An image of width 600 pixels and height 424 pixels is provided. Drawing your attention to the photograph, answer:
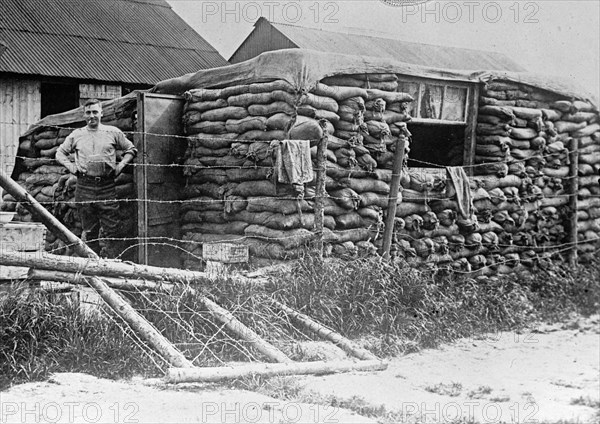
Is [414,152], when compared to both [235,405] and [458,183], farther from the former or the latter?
[235,405]

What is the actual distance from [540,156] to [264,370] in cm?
580

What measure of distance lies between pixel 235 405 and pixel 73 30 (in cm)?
412

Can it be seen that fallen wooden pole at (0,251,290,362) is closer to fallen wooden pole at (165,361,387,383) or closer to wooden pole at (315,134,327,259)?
fallen wooden pole at (165,361,387,383)

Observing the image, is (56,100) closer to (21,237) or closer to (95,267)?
(21,237)

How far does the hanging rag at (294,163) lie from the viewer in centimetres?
689

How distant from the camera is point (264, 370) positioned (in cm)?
497

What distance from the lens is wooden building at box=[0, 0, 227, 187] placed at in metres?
6.67

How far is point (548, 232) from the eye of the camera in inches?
383

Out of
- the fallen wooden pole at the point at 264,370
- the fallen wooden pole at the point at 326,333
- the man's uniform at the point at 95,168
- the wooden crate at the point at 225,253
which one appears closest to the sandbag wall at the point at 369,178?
the wooden crate at the point at 225,253

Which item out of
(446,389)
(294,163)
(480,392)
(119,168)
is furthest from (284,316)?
(119,168)

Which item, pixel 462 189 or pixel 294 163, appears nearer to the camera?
pixel 294 163

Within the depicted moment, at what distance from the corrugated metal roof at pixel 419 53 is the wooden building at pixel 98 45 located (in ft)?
20.2

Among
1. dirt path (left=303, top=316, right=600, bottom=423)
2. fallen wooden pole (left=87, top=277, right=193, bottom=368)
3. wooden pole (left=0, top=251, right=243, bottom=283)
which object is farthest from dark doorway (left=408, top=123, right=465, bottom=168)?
fallen wooden pole (left=87, top=277, right=193, bottom=368)

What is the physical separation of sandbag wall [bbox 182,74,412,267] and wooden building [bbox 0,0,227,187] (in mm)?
586
